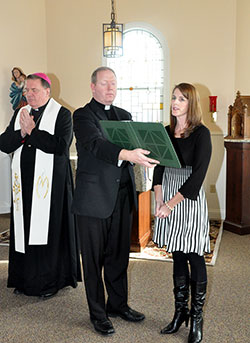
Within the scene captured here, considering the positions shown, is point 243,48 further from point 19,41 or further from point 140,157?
point 140,157

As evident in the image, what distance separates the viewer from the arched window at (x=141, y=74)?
6.48 m

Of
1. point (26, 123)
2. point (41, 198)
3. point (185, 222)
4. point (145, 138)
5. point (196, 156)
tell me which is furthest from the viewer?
point (41, 198)

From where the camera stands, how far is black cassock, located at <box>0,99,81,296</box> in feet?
11.0

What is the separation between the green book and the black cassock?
3.02 feet

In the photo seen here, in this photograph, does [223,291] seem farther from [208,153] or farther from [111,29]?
[111,29]

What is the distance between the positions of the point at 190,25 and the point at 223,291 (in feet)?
13.1

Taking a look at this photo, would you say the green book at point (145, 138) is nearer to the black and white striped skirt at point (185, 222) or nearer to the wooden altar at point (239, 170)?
the black and white striped skirt at point (185, 222)

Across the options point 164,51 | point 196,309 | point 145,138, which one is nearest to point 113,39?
point 164,51

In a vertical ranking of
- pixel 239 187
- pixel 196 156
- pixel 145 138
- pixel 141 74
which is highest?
pixel 141 74

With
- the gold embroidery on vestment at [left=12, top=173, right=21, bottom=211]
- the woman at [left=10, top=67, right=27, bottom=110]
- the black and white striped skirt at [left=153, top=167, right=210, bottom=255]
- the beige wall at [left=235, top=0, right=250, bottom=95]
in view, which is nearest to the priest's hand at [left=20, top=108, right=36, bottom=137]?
the gold embroidery on vestment at [left=12, top=173, right=21, bottom=211]

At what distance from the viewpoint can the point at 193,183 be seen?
98.2 inches

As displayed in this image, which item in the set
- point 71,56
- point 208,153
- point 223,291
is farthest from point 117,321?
point 71,56

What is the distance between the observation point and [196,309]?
2.60 m

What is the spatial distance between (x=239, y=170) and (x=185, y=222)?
9.69 ft
